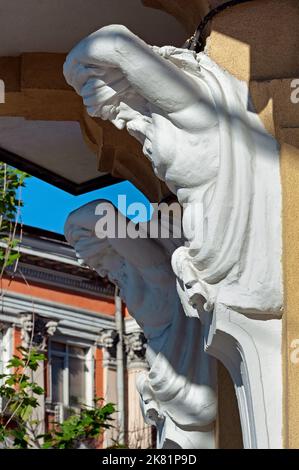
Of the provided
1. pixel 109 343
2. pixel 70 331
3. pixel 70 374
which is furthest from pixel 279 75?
pixel 109 343

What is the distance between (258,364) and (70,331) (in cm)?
3286

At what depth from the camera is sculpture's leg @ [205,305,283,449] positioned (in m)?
6.01

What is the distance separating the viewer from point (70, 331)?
38.8 metres

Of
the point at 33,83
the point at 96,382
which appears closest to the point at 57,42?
the point at 33,83

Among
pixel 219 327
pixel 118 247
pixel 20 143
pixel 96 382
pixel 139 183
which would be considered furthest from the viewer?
pixel 96 382

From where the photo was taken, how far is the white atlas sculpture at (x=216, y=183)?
238 inches

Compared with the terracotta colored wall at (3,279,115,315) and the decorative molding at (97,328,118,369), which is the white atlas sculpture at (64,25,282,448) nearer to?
the terracotta colored wall at (3,279,115,315)

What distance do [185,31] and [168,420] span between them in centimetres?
170

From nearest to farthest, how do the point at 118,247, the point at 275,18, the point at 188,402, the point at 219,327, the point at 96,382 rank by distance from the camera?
1. the point at 219,327
2. the point at 275,18
3. the point at 188,402
4. the point at 118,247
5. the point at 96,382

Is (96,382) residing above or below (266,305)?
above

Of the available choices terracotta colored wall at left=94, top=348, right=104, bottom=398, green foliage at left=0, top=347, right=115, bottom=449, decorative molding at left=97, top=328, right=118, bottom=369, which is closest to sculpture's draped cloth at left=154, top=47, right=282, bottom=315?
green foliage at left=0, top=347, right=115, bottom=449

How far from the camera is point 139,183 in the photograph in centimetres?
864

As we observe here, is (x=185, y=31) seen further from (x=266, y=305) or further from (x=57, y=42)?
(x=266, y=305)

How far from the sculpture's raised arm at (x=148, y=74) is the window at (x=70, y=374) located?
100 ft
